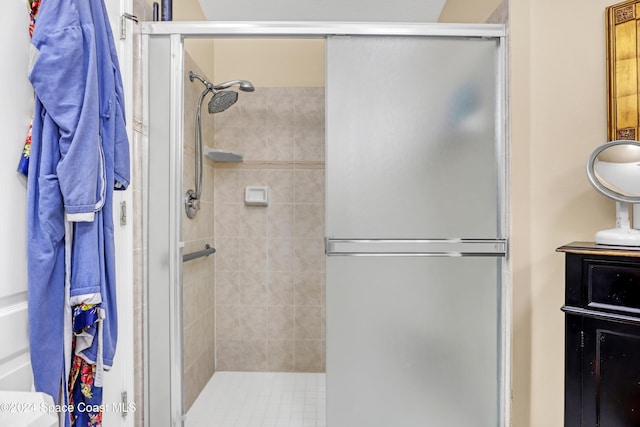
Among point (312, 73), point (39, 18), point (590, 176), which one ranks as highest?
point (312, 73)

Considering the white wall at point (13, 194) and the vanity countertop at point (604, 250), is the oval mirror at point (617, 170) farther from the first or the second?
the white wall at point (13, 194)

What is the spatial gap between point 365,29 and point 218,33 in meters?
0.68

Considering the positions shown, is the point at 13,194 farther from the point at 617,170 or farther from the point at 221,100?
the point at 617,170

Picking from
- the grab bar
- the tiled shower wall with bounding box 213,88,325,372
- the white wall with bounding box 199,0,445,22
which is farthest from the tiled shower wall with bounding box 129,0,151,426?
the tiled shower wall with bounding box 213,88,325,372

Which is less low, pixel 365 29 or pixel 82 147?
pixel 365 29

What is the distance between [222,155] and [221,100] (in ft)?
1.36

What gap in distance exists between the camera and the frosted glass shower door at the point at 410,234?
66.5 inches

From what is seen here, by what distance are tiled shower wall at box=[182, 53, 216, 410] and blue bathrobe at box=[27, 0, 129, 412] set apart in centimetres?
88

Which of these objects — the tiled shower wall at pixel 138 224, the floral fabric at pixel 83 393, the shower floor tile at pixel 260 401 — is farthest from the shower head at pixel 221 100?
the shower floor tile at pixel 260 401

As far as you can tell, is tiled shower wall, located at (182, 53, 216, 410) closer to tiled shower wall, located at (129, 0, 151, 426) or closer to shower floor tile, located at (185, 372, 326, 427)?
shower floor tile, located at (185, 372, 326, 427)

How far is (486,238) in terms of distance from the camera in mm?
1709

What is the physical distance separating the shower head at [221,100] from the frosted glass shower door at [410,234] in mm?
827

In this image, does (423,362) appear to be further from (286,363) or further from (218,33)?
(218,33)

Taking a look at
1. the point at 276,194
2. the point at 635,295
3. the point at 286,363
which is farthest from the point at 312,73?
the point at 635,295
